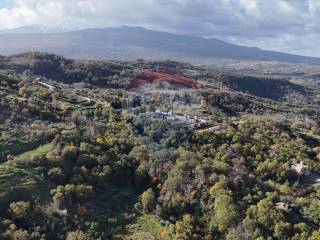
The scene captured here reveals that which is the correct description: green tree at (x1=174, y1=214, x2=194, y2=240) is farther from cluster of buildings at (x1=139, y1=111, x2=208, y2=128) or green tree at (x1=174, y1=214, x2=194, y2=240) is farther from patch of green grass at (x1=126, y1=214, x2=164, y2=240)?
cluster of buildings at (x1=139, y1=111, x2=208, y2=128)

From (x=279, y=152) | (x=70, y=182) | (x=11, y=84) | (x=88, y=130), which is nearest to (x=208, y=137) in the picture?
(x=279, y=152)

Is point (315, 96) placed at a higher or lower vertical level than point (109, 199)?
lower

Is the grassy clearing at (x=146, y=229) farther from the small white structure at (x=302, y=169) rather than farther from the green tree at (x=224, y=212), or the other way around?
the small white structure at (x=302, y=169)

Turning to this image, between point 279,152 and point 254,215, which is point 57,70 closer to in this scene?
point 279,152

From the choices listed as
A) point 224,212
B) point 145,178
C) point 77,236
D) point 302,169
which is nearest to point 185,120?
point 302,169

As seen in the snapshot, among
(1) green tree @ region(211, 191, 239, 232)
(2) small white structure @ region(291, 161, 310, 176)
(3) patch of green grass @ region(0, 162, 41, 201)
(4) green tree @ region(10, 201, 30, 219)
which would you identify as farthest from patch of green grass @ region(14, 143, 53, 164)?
(2) small white structure @ region(291, 161, 310, 176)

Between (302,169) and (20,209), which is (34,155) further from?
(302,169)

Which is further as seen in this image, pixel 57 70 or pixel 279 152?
pixel 57 70

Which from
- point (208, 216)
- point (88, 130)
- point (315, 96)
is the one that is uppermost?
point (88, 130)
